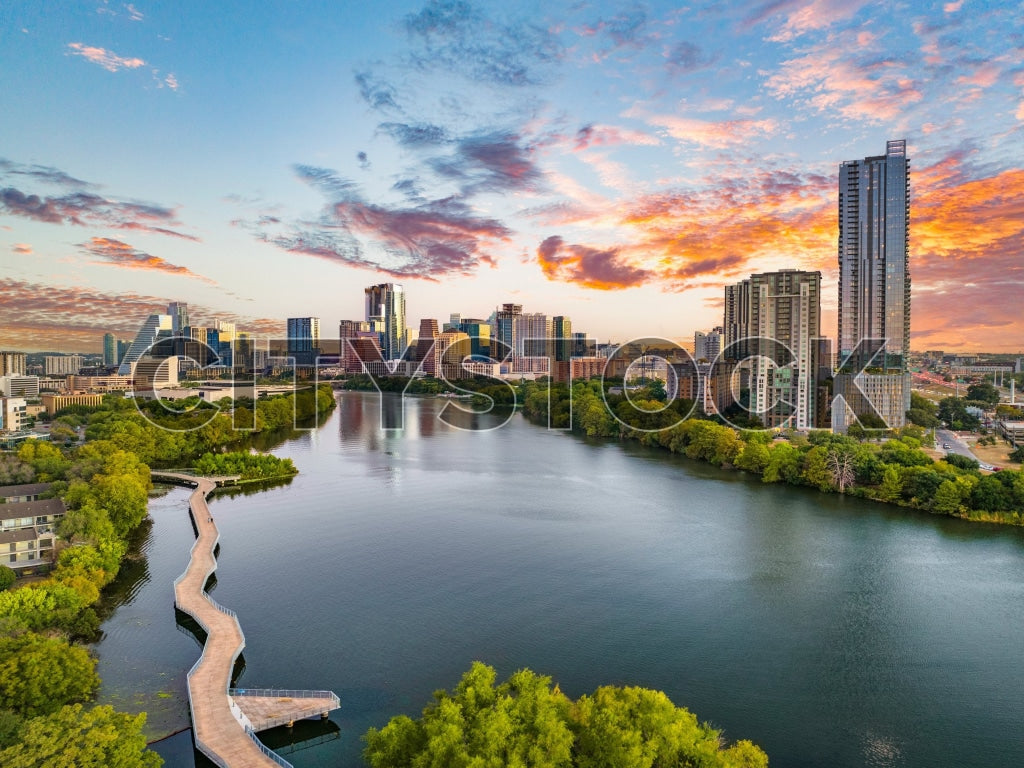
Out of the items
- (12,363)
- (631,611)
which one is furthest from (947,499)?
(12,363)

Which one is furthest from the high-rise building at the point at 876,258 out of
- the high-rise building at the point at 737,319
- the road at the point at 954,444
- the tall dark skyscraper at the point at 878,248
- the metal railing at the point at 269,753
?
the metal railing at the point at 269,753

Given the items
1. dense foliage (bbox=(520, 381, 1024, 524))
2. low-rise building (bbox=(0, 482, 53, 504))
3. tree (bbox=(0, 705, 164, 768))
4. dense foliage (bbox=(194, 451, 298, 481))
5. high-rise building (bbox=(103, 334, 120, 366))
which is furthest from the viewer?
high-rise building (bbox=(103, 334, 120, 366))

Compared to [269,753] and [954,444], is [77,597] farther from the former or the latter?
[954,444]

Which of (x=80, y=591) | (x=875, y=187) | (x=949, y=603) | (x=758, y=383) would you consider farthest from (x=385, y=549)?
(x=875, y=187)

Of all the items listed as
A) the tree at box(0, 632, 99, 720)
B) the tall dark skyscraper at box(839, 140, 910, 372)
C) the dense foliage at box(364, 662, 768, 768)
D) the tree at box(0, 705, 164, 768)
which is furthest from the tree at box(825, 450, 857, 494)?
the tree at box(0, 632, 99, 720)

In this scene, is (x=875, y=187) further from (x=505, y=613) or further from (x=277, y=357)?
(x=277, y=357)

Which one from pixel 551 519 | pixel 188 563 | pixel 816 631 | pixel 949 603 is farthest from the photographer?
pixel 551 519

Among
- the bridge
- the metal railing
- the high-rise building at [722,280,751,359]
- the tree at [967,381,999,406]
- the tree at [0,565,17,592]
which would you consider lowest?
the metal railing

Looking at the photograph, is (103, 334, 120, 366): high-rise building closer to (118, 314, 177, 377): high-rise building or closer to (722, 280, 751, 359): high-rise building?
(118, 314, 177, 377): high-rise building
